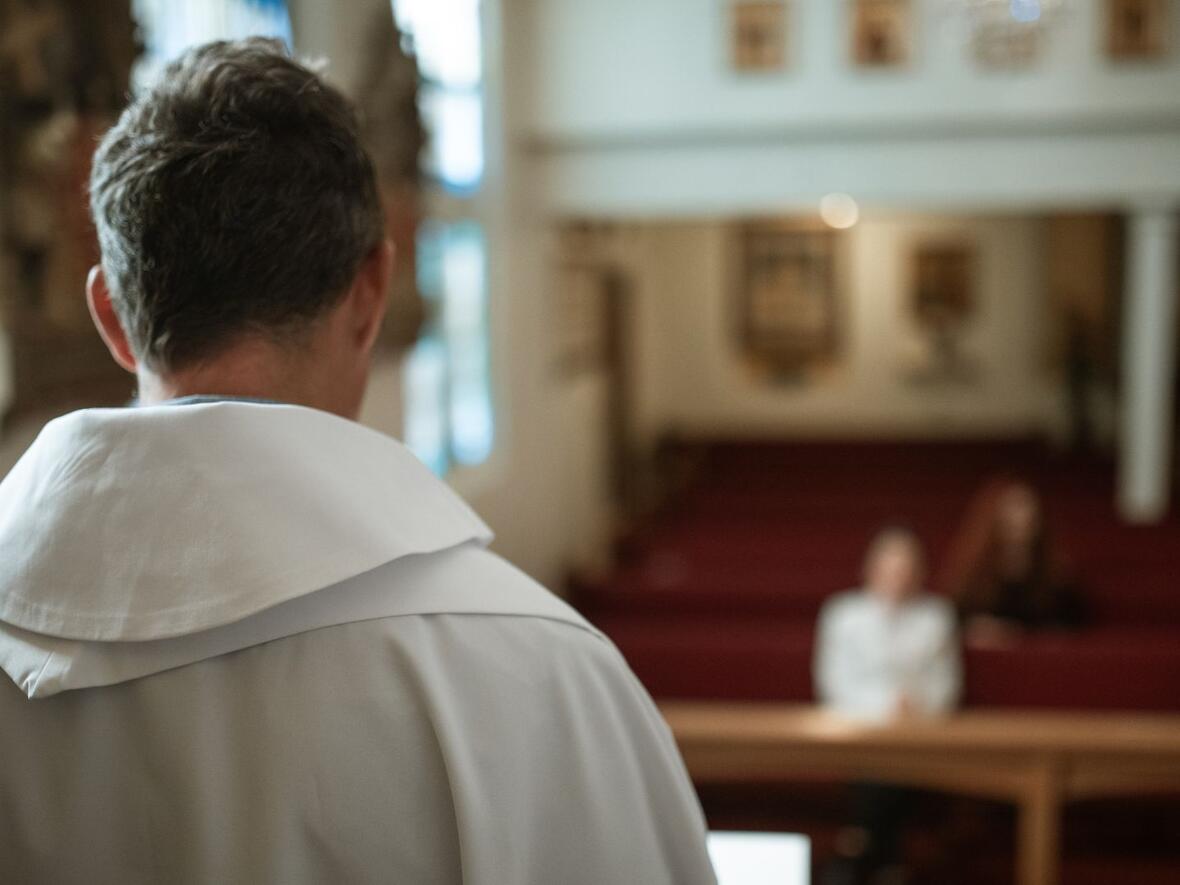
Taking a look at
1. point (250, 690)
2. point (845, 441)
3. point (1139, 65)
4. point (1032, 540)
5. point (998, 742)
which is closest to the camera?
point (250, 690)

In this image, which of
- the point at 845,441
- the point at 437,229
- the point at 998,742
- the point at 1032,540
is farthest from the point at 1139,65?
the point at 845,441

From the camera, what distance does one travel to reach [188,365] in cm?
116

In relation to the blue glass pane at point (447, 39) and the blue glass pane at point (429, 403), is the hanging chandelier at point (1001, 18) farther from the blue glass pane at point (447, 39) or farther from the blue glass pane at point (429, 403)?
the blue glass pane at point (429, 403)

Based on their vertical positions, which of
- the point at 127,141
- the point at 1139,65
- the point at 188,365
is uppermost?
the point at 1139,65

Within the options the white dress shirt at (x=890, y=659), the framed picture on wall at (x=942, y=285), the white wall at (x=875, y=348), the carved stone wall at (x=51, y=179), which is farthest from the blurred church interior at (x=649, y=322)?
the framed picture on wall at (x=942, y=285)

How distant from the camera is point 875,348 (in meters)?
16.4

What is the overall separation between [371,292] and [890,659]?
4639 millimetres

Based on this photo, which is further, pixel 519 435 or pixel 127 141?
pixel 519 435

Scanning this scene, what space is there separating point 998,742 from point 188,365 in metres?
4.36

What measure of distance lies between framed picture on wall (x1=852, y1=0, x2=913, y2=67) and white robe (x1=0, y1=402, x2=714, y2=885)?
25.3ft

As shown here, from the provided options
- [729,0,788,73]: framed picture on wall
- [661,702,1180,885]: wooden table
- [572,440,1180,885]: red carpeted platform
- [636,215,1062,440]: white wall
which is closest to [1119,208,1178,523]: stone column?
[572,440,1180,885]: red carpeted platform

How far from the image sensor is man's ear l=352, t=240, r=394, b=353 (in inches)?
47.7

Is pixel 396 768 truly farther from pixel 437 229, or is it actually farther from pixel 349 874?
pixel 437 229

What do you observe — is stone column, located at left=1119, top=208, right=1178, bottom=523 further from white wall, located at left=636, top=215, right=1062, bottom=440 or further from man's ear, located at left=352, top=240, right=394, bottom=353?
man's ear, located at left=352, top=240, right=394, bottom=353
